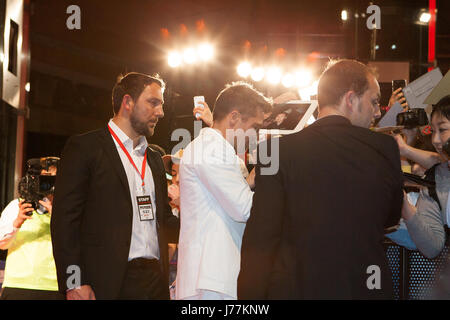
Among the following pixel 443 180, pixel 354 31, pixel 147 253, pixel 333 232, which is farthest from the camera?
pixel 354 31

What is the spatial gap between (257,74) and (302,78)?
3.01 ft

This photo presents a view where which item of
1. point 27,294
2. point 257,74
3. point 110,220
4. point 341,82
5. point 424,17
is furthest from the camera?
point 257,74

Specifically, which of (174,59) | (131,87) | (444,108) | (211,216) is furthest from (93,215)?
(174,59)

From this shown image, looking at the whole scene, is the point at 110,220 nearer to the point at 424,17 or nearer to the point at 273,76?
the point at 273,76

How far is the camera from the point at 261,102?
2760 millimetres

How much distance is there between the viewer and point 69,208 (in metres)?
2.44

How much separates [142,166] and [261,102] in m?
0.76

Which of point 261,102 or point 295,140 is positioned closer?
point 295,140

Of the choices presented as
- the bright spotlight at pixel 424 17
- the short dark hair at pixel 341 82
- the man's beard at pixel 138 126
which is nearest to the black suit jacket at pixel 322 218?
the short dark hair at pixel 341 82

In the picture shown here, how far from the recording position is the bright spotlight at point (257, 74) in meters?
10.2

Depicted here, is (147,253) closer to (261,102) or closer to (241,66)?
(261,102)

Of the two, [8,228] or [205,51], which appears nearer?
[8,228]

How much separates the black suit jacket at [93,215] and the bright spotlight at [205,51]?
24.0ft
